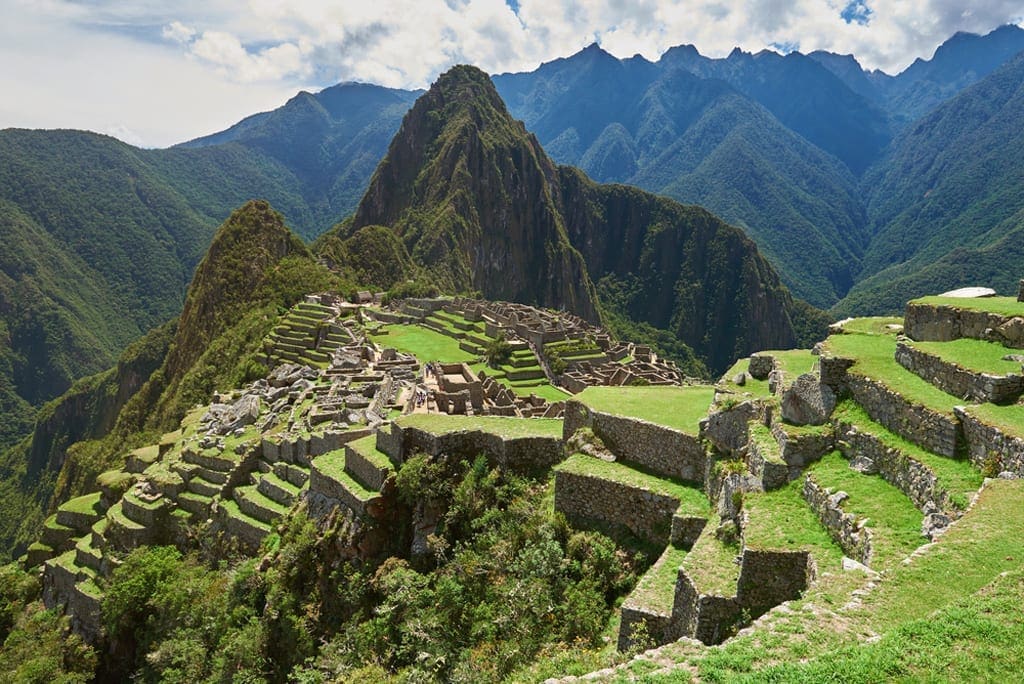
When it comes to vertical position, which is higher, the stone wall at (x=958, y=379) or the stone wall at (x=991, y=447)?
the stone wall at (x=958, y=379)

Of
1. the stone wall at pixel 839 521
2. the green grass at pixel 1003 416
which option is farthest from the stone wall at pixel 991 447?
the stone wall at pixel 839 521

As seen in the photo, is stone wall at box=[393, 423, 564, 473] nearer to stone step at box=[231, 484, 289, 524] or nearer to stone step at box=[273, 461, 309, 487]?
stone step at box=[231, 484, 289, 524]

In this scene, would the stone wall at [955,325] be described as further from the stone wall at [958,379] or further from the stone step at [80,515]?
the stone step at [80,515]

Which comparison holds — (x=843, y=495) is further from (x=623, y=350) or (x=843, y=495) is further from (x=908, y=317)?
(x=623, y=350)

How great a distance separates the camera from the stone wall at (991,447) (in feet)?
20.4

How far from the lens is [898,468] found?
747 centimetres

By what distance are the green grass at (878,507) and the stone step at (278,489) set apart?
51.7 feet

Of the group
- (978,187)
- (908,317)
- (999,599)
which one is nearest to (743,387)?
(908,317)

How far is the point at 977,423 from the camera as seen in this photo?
6.80m

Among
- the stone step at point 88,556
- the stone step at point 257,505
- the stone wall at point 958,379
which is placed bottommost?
the stone step at point 88,556

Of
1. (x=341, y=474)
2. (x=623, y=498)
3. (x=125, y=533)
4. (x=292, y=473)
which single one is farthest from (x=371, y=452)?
(x=125, y=533)

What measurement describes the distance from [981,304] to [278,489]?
749 inches

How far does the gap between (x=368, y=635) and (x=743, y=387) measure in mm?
8643

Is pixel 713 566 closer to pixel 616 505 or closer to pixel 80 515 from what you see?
pixel 616 505
